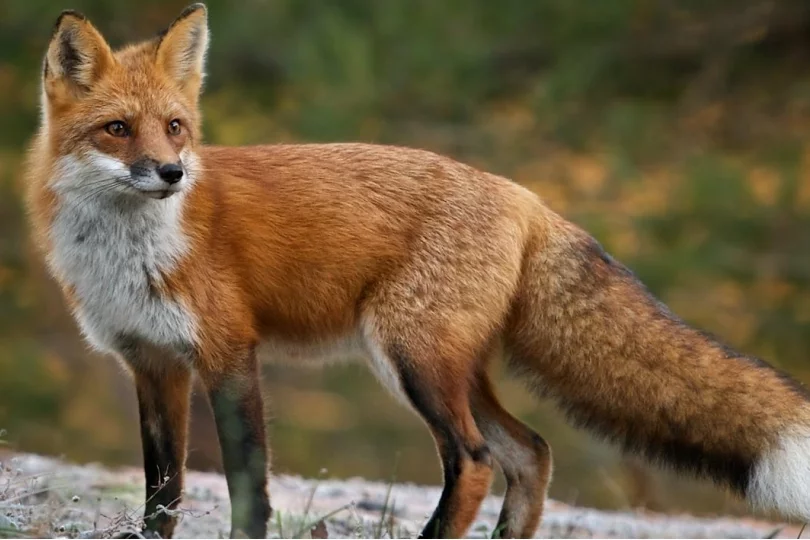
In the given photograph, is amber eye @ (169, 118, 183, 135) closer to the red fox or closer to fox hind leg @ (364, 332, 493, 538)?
the red fox

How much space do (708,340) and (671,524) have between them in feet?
7.60

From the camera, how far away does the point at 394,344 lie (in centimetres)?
493

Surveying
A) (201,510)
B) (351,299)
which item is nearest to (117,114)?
(351,299)

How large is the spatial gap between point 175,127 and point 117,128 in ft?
0.83

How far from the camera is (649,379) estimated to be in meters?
4.81

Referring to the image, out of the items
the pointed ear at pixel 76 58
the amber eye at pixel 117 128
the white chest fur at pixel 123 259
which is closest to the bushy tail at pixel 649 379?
the white chest fur at pixel 123 259

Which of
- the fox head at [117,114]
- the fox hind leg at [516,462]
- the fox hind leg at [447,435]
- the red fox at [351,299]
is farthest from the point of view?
the fox hind leg at [516,462]

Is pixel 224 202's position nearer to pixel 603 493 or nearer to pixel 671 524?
pixel 671 524

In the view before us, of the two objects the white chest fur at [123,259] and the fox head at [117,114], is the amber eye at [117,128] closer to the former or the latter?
the fox head at [117,114]

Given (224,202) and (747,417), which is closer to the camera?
(747,417)

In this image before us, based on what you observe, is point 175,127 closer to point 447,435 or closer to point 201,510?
point 447,435

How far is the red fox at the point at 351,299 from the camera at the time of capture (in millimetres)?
4680

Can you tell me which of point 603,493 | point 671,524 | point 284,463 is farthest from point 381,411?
point 671,524

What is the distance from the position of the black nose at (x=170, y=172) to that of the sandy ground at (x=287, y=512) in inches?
49.5
